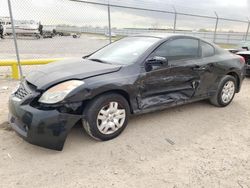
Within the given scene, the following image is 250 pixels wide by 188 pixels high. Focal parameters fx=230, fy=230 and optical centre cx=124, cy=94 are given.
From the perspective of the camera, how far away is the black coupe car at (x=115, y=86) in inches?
111

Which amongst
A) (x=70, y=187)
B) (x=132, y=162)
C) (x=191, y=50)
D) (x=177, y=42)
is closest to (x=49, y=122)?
(x=70, y=187)

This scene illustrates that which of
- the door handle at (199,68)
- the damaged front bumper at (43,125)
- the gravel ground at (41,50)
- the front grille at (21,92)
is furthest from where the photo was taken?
the gravel ground at (41,50)

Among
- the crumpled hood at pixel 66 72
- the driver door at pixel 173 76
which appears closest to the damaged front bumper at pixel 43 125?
the crumpled hood at pixel 66 72

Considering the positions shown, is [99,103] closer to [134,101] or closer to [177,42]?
[134,101]

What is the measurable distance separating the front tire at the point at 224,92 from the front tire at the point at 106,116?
7.55 feet

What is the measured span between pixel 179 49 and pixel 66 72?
2041 mm

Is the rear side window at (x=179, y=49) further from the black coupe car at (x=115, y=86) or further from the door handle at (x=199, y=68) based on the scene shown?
the door handle at (x=199, y=68)

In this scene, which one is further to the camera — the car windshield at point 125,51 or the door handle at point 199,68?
the door handle at point 199,68

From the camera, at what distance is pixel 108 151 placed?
3.04 metres

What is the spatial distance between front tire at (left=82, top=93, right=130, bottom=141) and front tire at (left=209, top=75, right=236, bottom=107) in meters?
2.30

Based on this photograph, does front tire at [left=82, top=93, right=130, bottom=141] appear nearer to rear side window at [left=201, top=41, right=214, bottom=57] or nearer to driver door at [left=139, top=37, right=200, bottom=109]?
driver door at [left=139, top=37, right=200, bottom=109]

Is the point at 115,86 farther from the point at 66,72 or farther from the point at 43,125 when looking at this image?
the point at 43,125

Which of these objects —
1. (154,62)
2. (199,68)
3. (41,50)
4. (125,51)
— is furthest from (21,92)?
(41,50)

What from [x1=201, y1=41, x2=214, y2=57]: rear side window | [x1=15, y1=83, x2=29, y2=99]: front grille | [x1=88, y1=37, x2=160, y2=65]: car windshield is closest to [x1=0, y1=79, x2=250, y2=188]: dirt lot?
[x1=15, y1=83, x2=29, y2=99]: front grille
